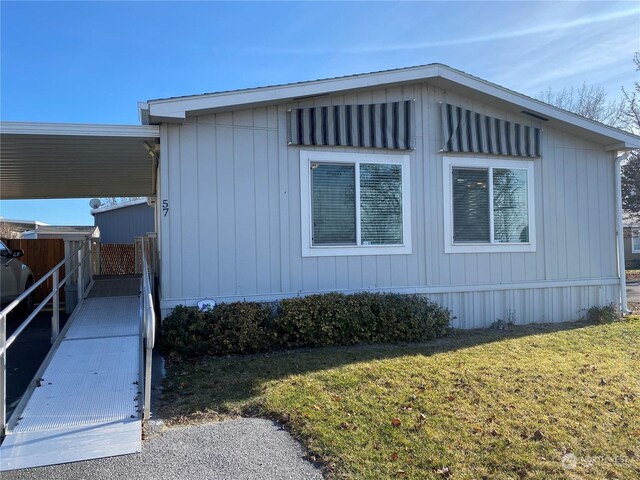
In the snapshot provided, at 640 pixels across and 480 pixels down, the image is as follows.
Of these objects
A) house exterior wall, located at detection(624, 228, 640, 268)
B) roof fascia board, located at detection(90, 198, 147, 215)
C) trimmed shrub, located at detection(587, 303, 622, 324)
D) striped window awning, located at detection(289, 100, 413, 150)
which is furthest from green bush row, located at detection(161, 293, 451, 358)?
house exterior wall, located at detection(624, 228, 640, 268)

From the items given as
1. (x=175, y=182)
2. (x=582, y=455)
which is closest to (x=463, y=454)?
(x=582, y=455)

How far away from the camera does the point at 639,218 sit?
80.0 ft

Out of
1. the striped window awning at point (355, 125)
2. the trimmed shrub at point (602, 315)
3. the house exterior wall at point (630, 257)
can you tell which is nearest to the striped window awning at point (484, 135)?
the striped window awning at point (355, 125)

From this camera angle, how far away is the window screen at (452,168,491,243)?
8281 mm

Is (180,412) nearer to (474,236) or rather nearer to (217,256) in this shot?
(217,256)

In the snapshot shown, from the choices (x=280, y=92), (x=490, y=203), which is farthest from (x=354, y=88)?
(x=490, y=203)

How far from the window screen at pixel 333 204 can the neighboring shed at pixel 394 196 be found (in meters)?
0.02

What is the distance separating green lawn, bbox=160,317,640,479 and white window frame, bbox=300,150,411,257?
5.39 feet

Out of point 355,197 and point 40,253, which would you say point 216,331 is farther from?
point 40,253

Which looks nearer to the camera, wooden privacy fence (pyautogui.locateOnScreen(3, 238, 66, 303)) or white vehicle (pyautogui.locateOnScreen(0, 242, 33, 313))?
white vehicle (pyautogui.locateOnScreen(0, 242, 33, 313))

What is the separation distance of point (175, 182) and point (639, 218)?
25656 millimetres

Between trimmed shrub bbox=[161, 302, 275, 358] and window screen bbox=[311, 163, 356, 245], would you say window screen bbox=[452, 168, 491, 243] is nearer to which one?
window screen bbox=[311, 163, 356, 245]

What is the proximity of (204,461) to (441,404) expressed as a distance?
2.24 m

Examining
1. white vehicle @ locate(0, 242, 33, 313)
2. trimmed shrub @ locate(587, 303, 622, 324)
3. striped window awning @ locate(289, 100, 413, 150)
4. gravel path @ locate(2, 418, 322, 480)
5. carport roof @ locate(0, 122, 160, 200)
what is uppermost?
striped window awning @ locate(289, 100, 413, 150)
